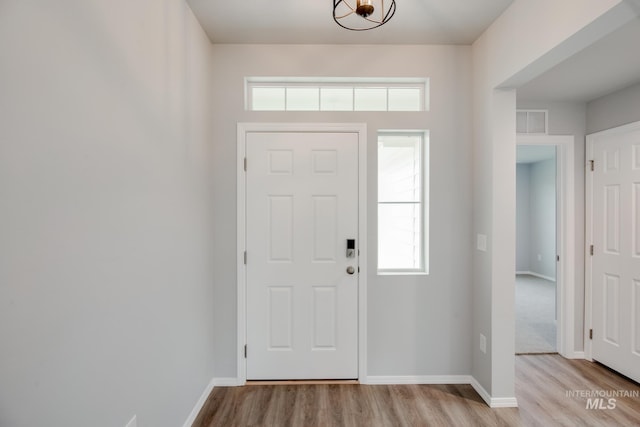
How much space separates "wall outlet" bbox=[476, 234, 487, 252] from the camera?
2344 mm

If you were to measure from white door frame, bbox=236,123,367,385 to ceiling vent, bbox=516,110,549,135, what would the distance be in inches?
69.0

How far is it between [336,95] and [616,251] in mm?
2899

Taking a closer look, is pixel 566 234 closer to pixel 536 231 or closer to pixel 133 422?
pixel 133 422

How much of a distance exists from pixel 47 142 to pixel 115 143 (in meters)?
0.34

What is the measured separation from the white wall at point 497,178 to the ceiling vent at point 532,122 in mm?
936

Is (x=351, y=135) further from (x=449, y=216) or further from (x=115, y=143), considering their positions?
(x=115, y=143)

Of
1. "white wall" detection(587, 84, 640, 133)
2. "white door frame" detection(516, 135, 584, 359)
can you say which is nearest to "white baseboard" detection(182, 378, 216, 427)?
"white door frame" detection(516, 135, 584, 359)

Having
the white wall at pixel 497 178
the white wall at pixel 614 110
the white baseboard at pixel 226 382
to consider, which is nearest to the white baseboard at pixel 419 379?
the white wall at pixel 497 178

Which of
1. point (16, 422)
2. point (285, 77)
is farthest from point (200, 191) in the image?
point (16, 422)

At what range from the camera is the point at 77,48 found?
1.08 meters

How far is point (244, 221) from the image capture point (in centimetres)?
250

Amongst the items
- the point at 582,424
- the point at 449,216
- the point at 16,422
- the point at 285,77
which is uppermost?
the point at 285,77

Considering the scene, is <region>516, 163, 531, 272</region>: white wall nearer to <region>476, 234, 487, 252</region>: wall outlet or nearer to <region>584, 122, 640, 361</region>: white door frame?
<region>584, 122, 640, 361</region>: white door frame

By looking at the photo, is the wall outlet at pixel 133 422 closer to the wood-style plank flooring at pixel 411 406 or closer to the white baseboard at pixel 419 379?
the wood-style plank flooring at pixel 411 406
